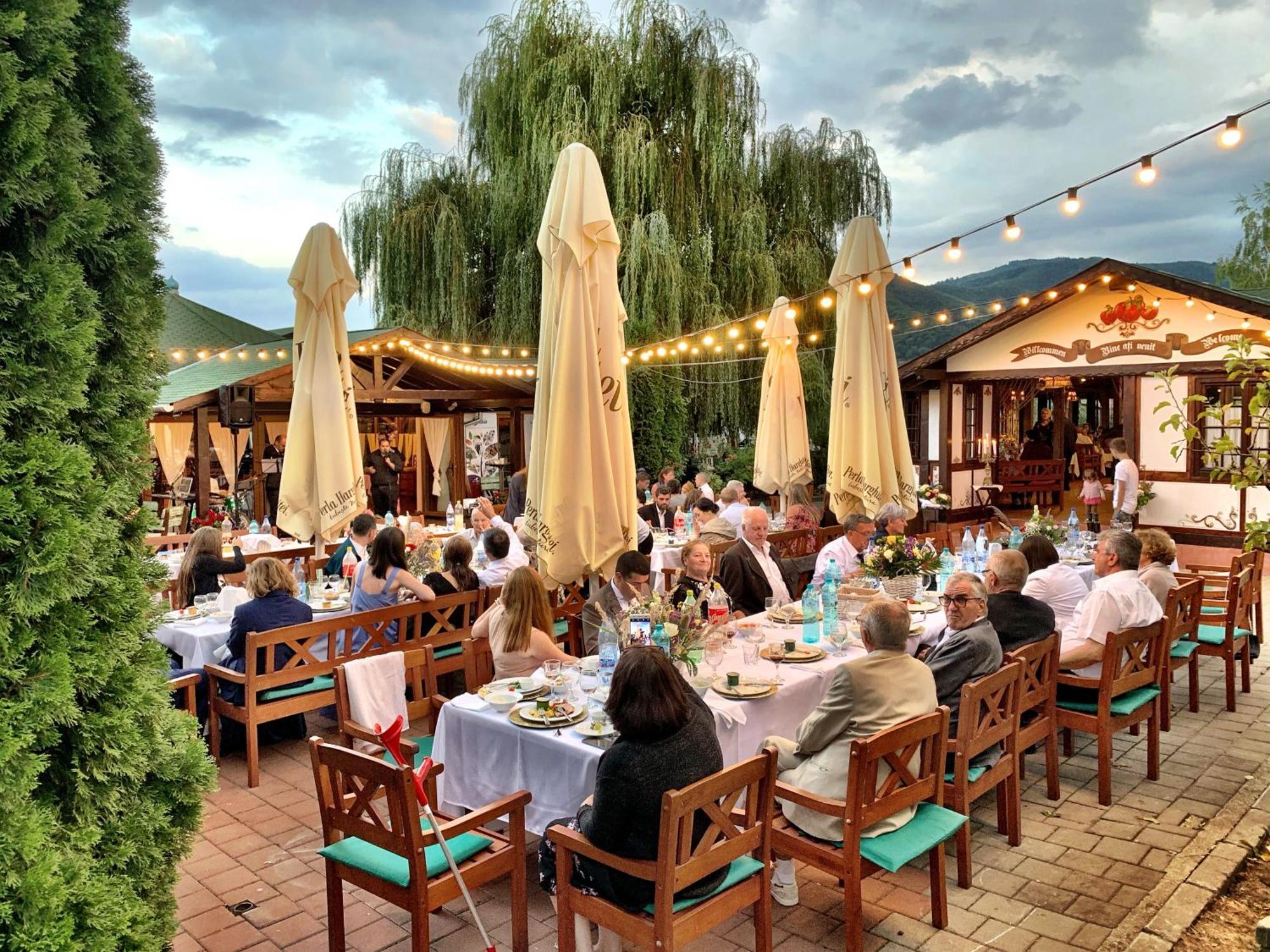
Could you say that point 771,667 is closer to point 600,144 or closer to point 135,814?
point 135,814

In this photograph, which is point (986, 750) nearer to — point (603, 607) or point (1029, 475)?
point (603, 607)

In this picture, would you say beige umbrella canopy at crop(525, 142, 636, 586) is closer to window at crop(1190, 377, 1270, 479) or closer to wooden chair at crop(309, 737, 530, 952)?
wooden chair at crop(309, 737, 530, 952)

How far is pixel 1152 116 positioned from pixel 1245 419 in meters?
53.7

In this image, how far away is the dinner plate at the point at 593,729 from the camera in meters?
4.02

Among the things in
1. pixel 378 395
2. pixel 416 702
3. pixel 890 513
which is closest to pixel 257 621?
pixel 416 702

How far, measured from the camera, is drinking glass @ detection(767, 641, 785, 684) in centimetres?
489

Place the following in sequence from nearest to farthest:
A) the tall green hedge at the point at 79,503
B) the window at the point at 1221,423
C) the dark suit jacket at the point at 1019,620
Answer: the tall green hedge at the point at 79,503 < the dark suit jacket at the point at 1019,620 < the window at the point at 1221,423

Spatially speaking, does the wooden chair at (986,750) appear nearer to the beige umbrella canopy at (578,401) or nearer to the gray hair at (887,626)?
the gray hair at (887,626)

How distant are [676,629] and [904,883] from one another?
1.62 m

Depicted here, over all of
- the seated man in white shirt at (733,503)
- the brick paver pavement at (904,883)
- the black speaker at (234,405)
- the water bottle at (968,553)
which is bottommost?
the brick paver pavement at (904,883)

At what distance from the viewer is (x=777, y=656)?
5230 mm

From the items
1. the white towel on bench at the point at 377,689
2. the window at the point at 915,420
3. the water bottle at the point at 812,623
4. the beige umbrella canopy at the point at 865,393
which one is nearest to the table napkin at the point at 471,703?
the white towel on bench at the point at 377,689

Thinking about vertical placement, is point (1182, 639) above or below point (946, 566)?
below

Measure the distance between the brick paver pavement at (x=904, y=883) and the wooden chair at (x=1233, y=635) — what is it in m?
1.16
